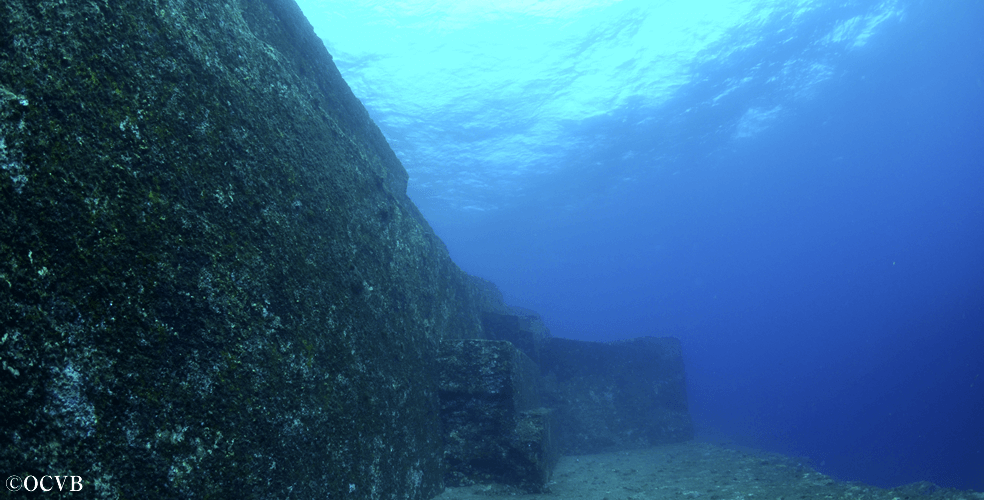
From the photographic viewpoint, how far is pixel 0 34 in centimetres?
203

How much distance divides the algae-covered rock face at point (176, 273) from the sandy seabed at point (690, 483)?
11.3 ft

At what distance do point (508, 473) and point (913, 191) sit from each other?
100 meters

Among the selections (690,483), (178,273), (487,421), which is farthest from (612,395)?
(178,273)

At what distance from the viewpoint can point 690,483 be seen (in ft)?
27.8

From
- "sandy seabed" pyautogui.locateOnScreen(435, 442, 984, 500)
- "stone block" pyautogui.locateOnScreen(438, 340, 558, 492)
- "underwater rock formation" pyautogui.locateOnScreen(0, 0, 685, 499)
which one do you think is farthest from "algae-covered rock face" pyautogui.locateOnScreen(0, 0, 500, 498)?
"sandy seabed" pyautogui.locateOnScreen(435, 442, 984, 500)

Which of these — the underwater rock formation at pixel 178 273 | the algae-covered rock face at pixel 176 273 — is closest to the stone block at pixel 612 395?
the underwater rock formation at pixel 178 273

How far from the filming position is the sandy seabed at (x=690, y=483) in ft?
20.9

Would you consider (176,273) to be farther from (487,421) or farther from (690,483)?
(690,483)

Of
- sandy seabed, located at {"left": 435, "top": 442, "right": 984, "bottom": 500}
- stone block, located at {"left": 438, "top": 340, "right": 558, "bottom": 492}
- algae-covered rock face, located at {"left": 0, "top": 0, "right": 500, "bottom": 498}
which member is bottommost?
sandy seabed, located at {"left": 435, "top": 442, "right": 984, "bottom": 500}

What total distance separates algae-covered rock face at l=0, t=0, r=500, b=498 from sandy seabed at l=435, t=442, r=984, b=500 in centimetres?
344

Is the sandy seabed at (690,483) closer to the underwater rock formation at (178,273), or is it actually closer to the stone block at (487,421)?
the stone block at (487,421)

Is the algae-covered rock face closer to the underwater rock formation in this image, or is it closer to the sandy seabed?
the underwater rock formation

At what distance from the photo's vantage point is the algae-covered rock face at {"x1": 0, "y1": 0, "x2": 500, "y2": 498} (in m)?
1.99

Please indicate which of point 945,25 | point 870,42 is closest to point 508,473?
point 870,42
